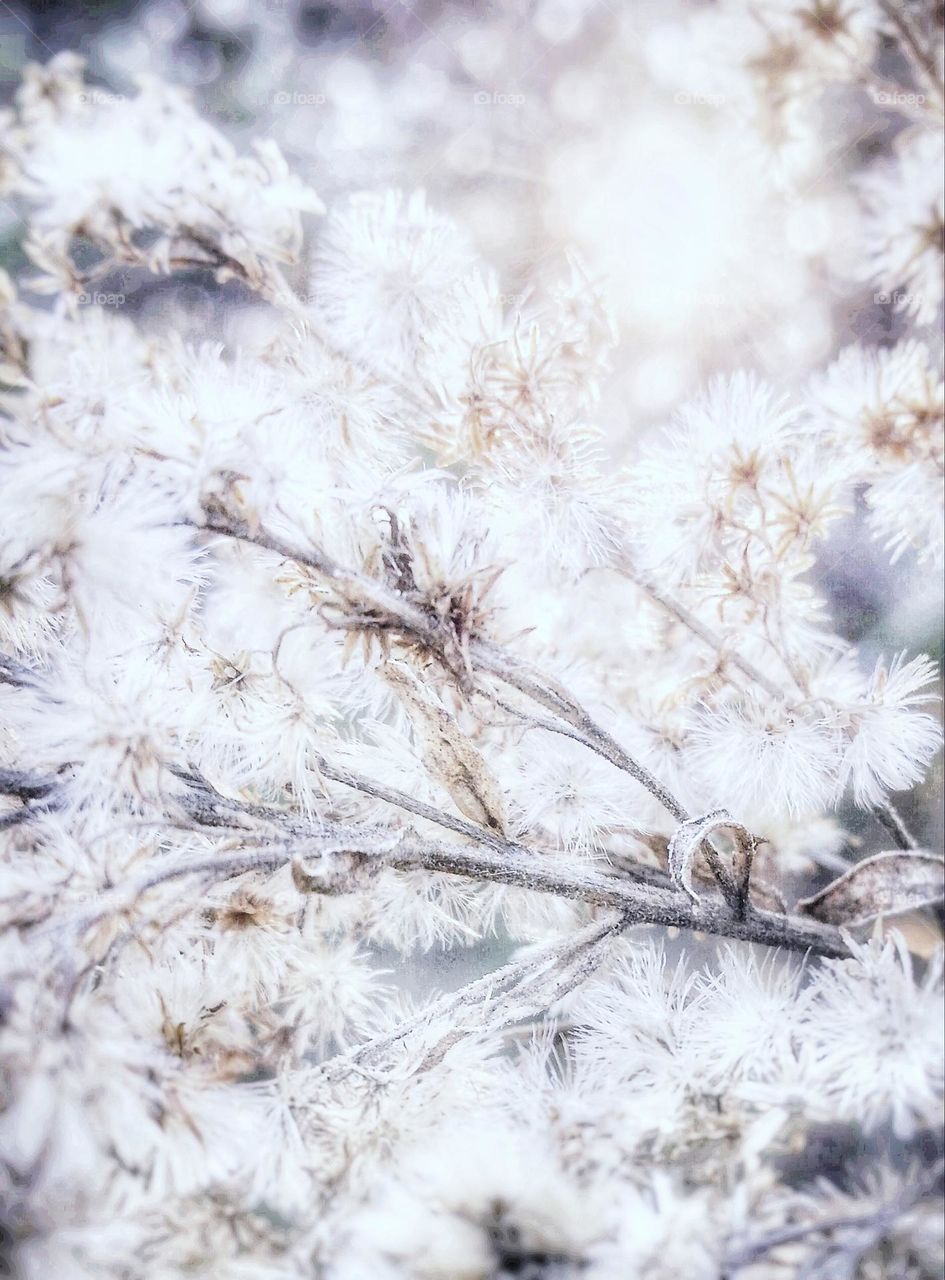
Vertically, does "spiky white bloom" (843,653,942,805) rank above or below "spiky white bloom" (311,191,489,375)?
below

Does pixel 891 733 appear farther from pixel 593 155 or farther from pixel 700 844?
pixel 593 155

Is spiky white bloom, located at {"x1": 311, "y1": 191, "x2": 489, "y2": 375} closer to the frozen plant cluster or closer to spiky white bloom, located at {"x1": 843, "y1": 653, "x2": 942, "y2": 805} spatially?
the frozen plant cluster

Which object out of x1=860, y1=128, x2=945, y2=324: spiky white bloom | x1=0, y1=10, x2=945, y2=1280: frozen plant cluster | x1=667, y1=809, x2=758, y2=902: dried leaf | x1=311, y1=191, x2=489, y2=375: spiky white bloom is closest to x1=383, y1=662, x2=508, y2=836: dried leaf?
x1=0, y1=10, x2=945, y2=1280: frozen plant cluster

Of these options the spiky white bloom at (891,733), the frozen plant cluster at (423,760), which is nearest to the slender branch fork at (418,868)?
the frozen plant cluster at (423,760)

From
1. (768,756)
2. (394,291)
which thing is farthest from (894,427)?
(394,291)

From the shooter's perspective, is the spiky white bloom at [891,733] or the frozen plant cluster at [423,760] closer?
the frozen plant cluster at [423,760]

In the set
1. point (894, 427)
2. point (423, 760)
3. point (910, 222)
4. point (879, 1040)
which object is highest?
point (910, 222)

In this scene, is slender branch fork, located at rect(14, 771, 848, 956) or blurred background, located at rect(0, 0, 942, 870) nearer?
slender branch fork, located at rect(14, 771, 848, 956)

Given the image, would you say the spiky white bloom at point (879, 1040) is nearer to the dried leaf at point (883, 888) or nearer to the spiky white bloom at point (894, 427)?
the dried leaf at point (883, 888)
